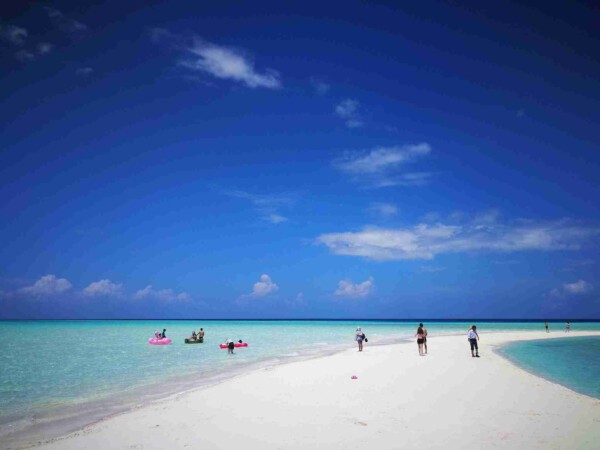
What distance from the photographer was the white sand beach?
29.2 feet

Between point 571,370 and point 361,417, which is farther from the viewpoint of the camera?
point 571,370

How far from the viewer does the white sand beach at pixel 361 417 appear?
8.90 m

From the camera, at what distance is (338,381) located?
53.4ft

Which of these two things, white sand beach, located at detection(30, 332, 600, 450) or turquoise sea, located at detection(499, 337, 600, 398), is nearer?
white sand beach, located at detection(30, 332, 600, 450)

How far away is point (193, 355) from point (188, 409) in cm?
1999

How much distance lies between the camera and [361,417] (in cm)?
1064

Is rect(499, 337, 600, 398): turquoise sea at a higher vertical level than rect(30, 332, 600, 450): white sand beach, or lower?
lower

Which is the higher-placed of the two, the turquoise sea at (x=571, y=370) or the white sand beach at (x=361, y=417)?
the white sand beach at (x=361, y=417)

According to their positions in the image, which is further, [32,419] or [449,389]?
[449,389]

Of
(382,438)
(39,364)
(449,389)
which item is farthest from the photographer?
(39,364)

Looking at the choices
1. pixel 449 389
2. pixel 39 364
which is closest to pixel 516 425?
pixel 449 389

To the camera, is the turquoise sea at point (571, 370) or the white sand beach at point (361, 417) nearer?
the white sand beach at point (361, 417)

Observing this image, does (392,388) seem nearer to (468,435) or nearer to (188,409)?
(468,435)

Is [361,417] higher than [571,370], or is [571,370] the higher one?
[361,417]
